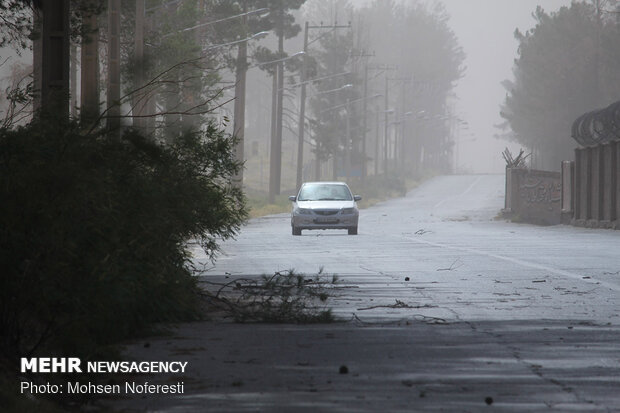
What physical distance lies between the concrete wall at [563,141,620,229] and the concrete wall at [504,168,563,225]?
5.00 metres

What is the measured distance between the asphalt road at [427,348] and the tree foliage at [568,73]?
265 feet

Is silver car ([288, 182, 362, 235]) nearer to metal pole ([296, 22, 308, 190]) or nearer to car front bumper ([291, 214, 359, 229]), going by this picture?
car front bumper ([291, 214, 359, 229])

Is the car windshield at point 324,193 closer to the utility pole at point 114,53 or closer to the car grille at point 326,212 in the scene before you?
the car grille at point 326,212

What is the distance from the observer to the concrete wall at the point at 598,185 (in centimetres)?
3647

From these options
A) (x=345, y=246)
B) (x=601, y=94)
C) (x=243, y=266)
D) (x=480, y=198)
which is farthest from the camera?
(x=601, y=94)

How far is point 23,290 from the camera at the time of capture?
8078mm

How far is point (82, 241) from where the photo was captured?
8.43 metres

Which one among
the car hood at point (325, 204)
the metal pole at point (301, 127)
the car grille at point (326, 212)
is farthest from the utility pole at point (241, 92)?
the car grille at point (326, 212)

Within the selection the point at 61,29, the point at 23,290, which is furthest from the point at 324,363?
A: the point at 61,29

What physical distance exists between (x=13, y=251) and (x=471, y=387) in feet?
9.95

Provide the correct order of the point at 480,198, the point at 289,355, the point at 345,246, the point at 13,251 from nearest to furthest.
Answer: the point at 13,251 < the point at 289,355 < the point at 345,246 < the point at 480,198

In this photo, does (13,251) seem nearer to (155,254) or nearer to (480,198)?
(155,254)

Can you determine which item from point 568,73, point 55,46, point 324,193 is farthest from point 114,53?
point 568,73

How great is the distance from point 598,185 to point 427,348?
29.5 m
